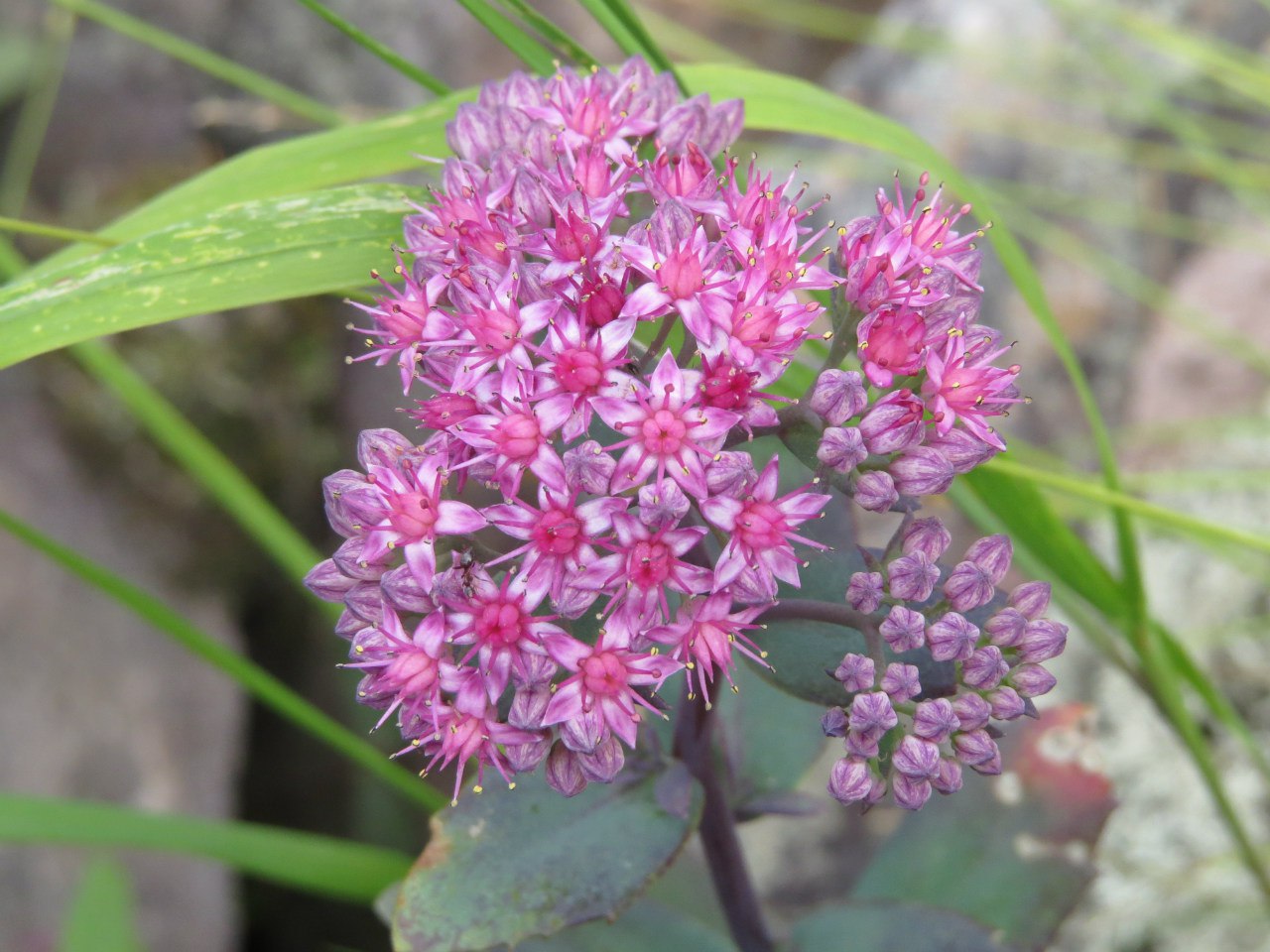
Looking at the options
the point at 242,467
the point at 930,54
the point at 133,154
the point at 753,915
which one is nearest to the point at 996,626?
the point at 753,915

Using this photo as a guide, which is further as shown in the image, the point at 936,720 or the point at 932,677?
the point at 932,677

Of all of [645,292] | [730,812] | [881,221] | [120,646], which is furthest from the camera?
[120,646]

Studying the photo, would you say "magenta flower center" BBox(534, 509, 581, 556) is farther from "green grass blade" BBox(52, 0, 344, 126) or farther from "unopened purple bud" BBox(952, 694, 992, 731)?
"green grass blade" BBox(52, 0, 344, 126)

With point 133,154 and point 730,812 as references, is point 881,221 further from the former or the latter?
point 133,154

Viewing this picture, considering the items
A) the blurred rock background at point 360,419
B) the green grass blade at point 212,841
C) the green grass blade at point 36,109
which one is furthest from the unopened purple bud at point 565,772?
the green grass blade at point 36,109

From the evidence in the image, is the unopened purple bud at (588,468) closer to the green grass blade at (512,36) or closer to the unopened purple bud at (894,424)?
the unopened purple bud at (894,424)

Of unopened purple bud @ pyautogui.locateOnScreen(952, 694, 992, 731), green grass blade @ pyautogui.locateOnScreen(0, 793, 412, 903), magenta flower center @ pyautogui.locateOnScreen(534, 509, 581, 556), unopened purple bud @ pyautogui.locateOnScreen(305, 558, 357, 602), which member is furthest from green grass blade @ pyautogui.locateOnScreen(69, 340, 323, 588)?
unopened purple bud @ pyautogui.locateOnScreen(952, 694, 992, 731)

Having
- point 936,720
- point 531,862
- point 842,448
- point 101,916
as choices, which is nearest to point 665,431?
point 842,448

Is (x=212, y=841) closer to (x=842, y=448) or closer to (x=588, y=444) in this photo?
(x=588, y=444)
